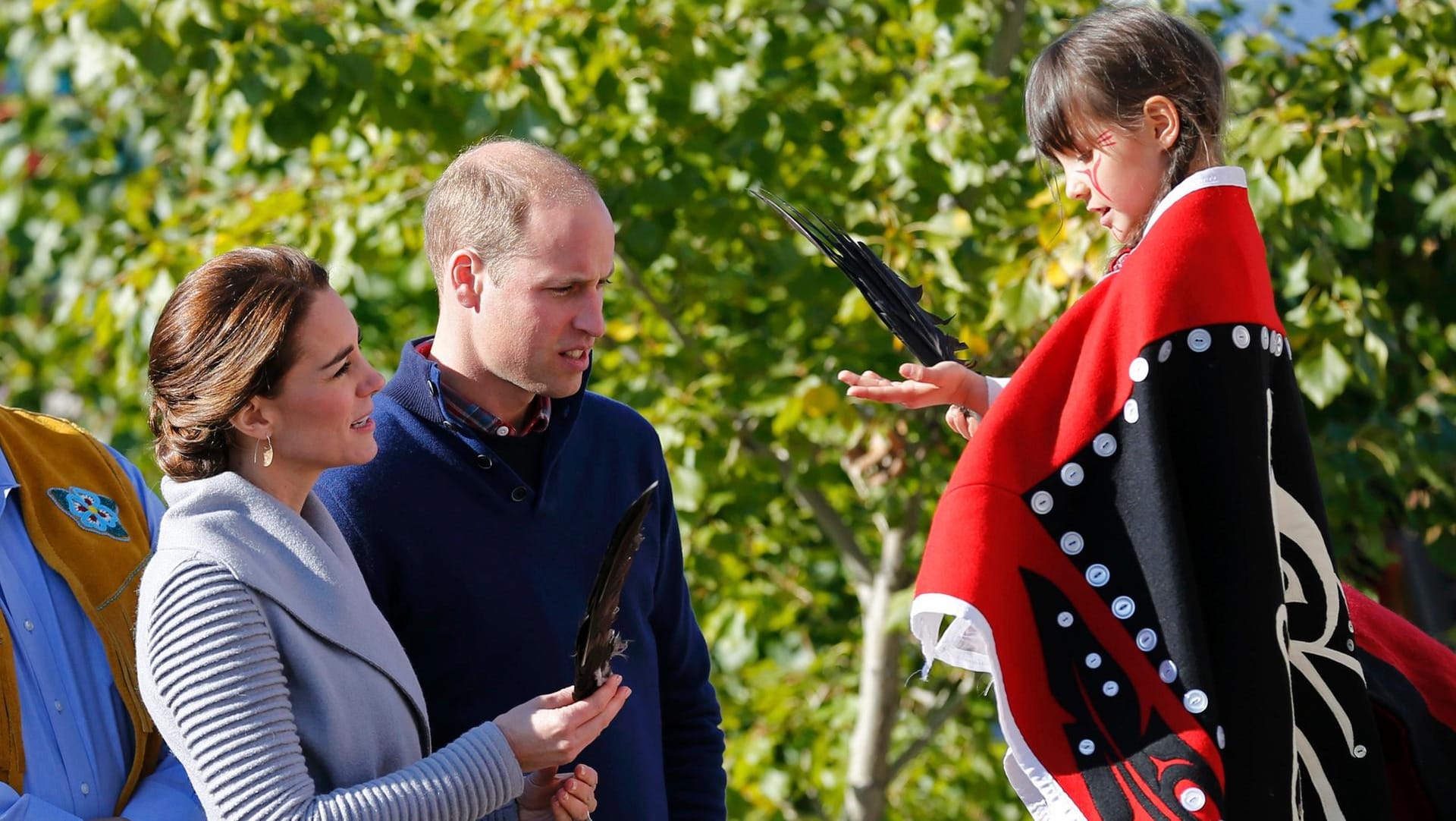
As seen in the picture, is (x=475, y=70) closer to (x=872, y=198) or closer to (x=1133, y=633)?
(x=872, y=198)

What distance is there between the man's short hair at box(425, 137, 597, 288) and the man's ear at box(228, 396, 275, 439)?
1.48ft

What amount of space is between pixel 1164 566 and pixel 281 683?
0.92 m

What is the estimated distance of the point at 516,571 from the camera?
6.82ft

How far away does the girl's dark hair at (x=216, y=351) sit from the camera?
174 cm

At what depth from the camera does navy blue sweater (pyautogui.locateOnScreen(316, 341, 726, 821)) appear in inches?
80.3

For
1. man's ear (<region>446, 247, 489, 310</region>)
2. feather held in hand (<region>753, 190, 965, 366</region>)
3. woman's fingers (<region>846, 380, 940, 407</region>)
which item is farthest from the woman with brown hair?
feather held in hand (<region>753, 190, 965, 366</region>)

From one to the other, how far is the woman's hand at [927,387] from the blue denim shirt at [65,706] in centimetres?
95

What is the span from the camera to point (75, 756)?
71.6 inches

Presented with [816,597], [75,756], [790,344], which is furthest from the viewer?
[816,597]

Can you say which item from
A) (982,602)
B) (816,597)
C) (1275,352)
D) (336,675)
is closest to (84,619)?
(336,675)

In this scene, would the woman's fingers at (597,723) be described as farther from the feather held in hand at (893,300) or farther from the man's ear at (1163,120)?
the man's ear at (1163,120)

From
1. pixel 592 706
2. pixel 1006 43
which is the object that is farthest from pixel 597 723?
pixel 1006 43

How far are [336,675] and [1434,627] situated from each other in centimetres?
737

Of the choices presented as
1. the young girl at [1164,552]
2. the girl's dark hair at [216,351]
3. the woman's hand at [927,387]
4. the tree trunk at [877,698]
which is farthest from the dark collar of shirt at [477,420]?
the tree trunk at [877,698]
